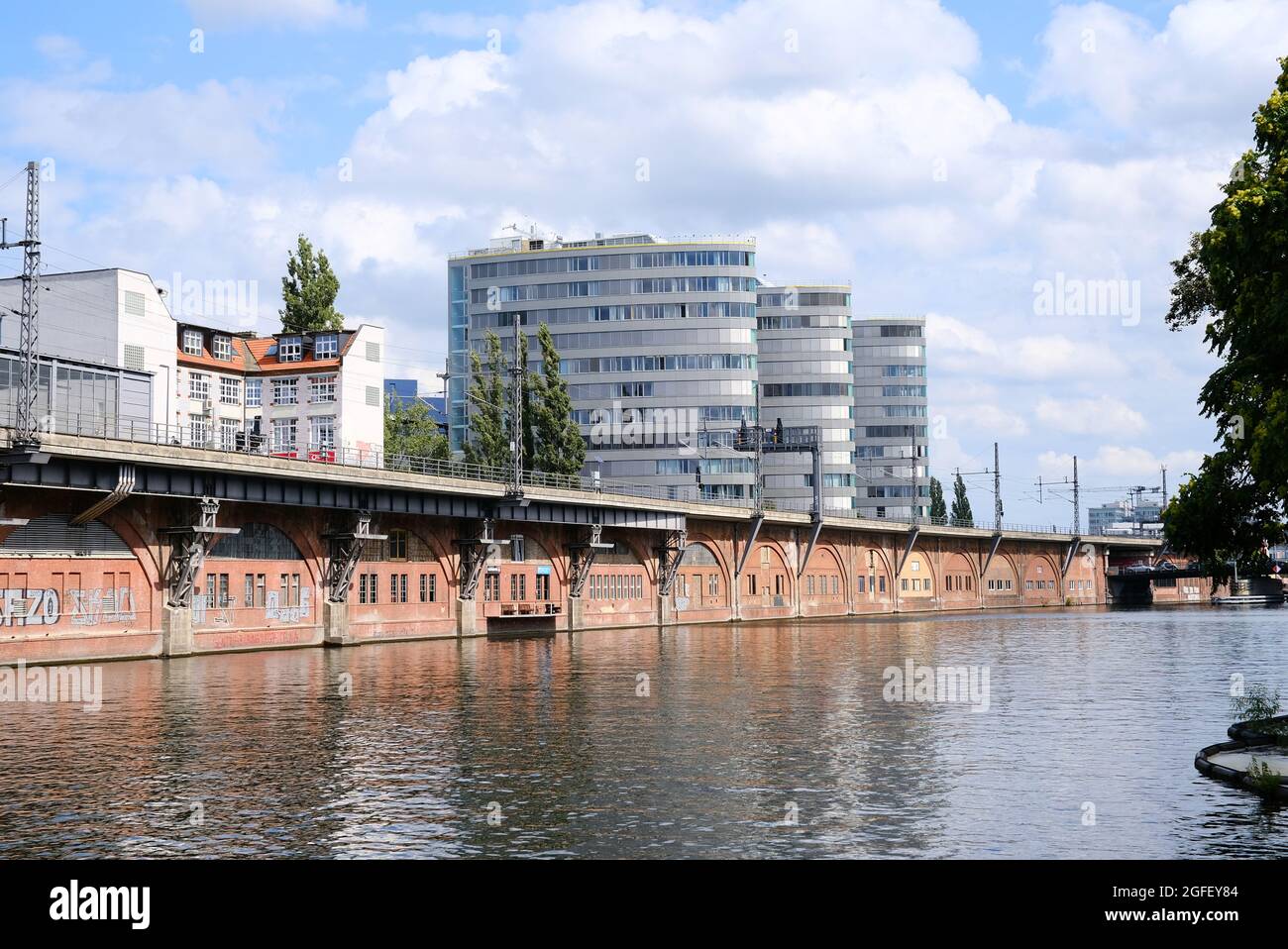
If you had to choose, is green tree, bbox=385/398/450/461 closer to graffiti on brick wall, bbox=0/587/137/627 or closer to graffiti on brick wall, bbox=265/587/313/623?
graffiti on brick wall, bbox=265/587/313/623

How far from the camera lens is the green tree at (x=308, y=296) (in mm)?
107062

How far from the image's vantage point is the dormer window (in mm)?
103062

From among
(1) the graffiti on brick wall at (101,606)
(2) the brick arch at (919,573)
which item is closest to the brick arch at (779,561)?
(2) the brick arch at (919,573)

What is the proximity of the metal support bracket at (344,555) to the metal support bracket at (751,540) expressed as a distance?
47007mm

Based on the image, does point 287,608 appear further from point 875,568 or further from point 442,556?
point 875,568

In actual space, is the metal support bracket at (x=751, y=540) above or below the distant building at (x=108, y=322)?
below

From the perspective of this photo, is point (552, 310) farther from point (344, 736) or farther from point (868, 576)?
point (344, 736)

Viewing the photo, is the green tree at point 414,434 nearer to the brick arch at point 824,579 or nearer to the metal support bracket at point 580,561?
the metal support bracket at point 580,561

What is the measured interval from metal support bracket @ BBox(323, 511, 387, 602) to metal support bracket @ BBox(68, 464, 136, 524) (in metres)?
16.1

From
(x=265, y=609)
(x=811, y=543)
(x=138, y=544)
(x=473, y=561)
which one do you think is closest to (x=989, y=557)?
(x=811, y=543)

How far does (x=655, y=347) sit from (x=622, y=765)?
445 feet
